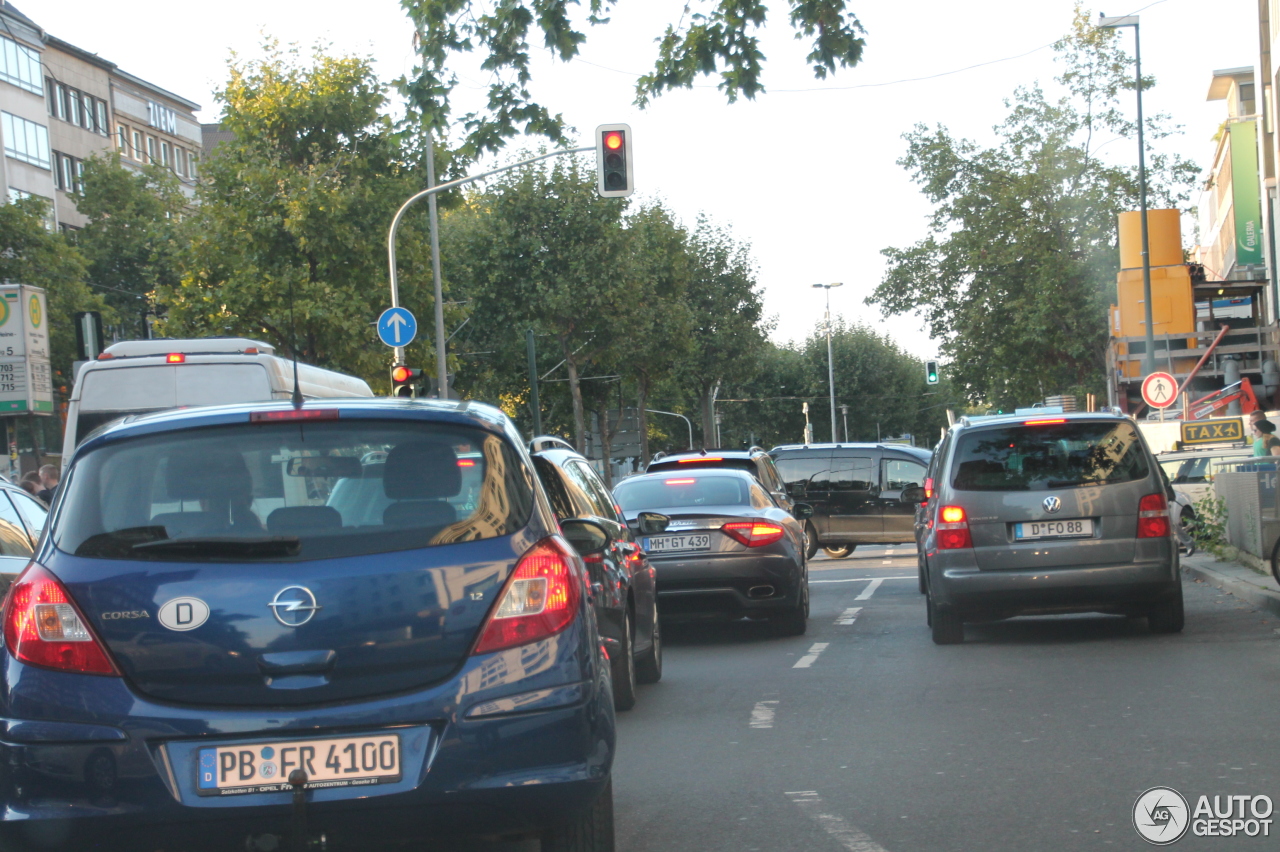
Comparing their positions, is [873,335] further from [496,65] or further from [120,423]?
[120,423]

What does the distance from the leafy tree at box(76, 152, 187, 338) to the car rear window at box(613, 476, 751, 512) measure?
52801mm

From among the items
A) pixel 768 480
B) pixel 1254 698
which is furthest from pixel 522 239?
pixel 1254 698

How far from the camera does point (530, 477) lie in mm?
4852

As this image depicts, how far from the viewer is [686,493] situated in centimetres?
1307

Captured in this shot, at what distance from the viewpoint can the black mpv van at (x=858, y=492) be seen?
25.1 meters

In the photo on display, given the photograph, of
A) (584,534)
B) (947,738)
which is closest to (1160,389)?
(947,738)

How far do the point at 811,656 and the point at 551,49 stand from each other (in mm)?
5618

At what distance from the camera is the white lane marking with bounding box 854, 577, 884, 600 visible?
675 inches

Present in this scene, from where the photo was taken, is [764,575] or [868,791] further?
[764,575]

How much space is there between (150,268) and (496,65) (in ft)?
157

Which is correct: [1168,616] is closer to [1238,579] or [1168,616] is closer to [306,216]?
[1238,579]

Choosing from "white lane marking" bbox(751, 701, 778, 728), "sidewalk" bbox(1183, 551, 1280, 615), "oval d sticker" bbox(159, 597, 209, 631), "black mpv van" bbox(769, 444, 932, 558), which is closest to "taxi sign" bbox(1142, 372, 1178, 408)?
"black mpv van" bbox(769, 444, 932, 558)

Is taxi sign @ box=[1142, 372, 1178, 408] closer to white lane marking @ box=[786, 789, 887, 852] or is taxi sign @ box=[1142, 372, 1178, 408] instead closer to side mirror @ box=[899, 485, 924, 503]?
side mirror @ box=[899, 485, 924, 503]

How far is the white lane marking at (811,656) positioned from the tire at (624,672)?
6.75ft
